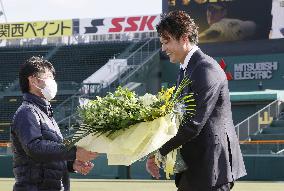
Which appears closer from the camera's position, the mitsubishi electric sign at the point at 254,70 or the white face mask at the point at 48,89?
the white face mask at the point at 48,89

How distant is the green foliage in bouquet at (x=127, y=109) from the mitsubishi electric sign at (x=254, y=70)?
32.9 metres

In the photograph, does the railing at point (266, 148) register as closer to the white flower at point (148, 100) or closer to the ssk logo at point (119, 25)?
the ssk logo at point (119, 25)

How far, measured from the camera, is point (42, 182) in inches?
190

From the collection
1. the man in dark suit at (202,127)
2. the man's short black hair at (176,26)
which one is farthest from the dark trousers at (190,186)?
the man's short black hair at (176,26)

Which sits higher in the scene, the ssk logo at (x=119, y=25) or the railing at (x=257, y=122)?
the ssk logo at (x=119, y=25)

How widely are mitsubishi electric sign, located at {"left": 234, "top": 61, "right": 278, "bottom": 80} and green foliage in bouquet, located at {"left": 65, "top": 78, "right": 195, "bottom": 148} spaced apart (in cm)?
3286

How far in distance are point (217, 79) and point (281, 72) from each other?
1307 inches

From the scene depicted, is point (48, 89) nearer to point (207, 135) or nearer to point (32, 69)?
point (32, 69)

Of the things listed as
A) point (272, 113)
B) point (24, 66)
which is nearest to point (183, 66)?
point (24, 66)

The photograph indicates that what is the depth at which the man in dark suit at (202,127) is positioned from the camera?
418 centimetres

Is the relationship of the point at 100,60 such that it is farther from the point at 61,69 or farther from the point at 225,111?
the point at 225,111

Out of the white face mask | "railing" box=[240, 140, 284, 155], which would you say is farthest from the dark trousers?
"railing" box=[240, 140, 284, 155]

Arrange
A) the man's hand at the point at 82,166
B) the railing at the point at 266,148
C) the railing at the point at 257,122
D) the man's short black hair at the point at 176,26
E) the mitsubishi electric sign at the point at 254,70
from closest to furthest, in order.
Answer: the man's short black hair at the point at 176,26, the man's hand at the point at 82,166, the railing at the point at 266,148, the railing at the point at 257,122, the mitsubishi electric sign at the point at 254,70

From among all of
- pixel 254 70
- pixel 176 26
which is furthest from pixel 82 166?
pixel 254 70
